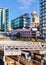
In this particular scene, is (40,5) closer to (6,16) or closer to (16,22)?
(6,16)

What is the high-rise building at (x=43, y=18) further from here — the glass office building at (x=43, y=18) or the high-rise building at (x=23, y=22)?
the high-rise building at (x=23, y=22)

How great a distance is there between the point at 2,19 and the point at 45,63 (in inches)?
5220

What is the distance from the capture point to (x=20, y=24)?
16488cm

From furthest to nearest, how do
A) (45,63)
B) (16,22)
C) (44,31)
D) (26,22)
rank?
(16,22)
(26,22)
(44,31)
(45,63)

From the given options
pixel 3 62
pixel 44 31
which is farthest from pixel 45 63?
pixel 44 31

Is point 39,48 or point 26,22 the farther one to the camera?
point 26,22

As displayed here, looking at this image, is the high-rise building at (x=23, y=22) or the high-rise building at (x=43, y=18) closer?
the high-rise building at (x=43, y=18)

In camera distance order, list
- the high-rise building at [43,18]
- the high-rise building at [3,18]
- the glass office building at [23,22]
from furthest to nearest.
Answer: the high-rise building at [3,18] < the glass office building at [23,22] < the high-rise building at [43,18]

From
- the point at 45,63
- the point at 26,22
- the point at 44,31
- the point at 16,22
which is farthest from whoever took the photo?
the point at 16,22

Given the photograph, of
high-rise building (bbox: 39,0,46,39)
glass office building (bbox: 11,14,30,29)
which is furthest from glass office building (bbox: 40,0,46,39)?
glass office building (bbox: 11,14,30,29)

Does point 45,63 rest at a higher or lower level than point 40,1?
lower

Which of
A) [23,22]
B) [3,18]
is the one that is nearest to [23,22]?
[23,22]

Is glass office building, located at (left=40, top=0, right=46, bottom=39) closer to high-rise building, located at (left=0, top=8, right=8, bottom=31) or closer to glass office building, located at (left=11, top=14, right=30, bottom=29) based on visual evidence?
glass office building, located at (left=11, top=14, right=30, bottom=29)

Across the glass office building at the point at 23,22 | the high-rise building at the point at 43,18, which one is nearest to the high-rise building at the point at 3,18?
the glass office building at the point at 23,22
